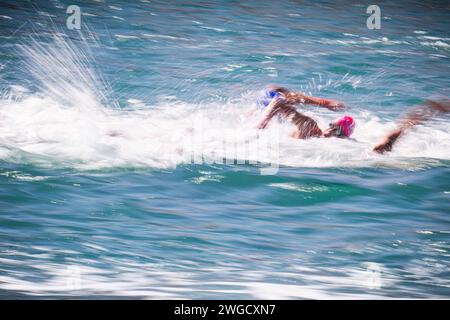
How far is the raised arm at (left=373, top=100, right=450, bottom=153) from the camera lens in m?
5.37

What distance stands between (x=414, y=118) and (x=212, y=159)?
2.38 meters

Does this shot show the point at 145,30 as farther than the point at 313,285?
Yes

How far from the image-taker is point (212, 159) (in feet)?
16.5

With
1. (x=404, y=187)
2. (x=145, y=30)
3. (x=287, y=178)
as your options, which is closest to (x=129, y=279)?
(x=287, y=178)

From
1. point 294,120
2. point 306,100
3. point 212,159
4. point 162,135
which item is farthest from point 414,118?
point 162,135

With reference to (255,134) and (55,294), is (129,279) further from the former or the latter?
(255,134)

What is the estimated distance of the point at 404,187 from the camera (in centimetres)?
459

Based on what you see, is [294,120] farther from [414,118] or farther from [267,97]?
[414,118]

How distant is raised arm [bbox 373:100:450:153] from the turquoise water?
0.10 meters

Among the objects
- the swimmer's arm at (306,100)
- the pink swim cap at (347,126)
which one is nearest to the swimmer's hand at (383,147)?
the pink swim cap at (347,126)

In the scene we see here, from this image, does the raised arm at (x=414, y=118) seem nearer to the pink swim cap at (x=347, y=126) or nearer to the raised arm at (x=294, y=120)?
the pink swim cap at (x=347, y=126)

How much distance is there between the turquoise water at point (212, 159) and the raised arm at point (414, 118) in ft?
0.32

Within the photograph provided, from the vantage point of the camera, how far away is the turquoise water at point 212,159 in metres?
3.36
